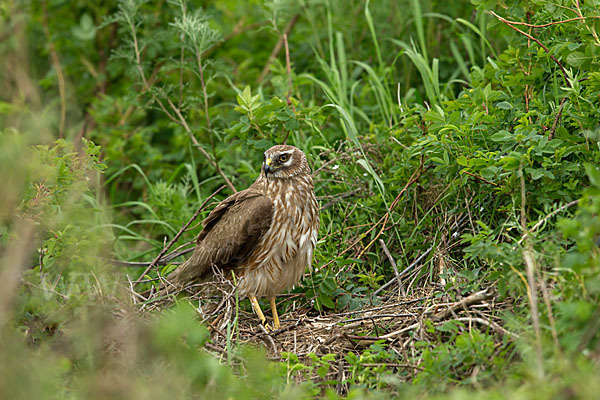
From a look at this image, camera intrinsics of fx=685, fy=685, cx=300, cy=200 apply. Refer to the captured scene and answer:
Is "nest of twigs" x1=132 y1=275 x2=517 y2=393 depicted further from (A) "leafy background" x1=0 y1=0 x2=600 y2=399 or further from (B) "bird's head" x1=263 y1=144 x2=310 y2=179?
(B) "bird's head" x1=263 y1=144 x2=310 y2=179

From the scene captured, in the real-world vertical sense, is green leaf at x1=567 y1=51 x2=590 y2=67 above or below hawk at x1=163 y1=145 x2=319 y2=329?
above

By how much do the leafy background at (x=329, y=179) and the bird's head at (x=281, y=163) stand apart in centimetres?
49

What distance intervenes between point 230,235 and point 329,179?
1128 millimetres

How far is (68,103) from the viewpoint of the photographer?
723cm

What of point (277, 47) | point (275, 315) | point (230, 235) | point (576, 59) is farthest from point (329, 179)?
point (277, 47)

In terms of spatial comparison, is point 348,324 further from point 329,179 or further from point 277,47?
point 277,47

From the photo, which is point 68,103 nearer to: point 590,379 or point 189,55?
point 189,55

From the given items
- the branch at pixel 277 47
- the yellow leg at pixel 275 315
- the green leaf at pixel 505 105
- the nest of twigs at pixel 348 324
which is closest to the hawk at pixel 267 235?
the yellow leg at pixel 275 315

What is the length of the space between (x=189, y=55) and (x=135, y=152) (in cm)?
110

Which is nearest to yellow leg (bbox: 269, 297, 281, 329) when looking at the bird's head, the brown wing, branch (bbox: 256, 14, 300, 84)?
the brown wing

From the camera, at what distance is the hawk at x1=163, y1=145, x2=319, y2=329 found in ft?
14.8

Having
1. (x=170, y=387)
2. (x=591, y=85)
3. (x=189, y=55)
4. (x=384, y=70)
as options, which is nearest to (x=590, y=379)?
(x=170, y=387)

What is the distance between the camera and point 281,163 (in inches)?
184

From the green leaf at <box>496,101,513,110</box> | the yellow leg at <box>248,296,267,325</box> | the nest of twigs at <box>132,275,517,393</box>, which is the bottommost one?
the yellow leg at <box>248,296,267,325</box>
